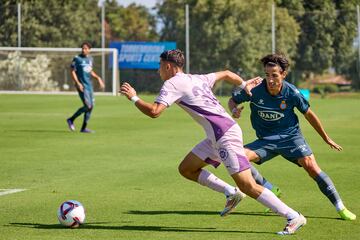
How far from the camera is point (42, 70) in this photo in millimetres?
46250

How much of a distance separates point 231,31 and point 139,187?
4495 cm

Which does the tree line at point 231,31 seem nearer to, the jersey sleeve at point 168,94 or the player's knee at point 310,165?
the player's knee at point 310,165

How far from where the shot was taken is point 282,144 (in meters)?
10.4

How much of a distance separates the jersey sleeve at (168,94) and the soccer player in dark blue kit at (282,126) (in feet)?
3.89

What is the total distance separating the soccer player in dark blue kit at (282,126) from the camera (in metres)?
10.2

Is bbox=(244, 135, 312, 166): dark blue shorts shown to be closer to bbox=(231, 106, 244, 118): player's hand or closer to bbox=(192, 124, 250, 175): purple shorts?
bbox=(231, 106, 244, 118): player's hand

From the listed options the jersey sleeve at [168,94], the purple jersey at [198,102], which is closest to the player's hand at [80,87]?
the purple jersey at [198,102]

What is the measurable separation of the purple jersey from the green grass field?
1093mm

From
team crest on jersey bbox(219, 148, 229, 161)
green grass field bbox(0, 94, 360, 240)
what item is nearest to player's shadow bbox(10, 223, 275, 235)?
green grass field bbox(0, 94, 360, 240)

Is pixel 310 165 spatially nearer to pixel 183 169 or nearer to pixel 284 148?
pixel 284 148

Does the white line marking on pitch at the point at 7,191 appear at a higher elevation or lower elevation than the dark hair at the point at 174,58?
lower

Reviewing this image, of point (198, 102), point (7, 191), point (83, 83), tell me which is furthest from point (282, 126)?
point (83, 83)

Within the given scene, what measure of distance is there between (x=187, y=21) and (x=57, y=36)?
1097 cm

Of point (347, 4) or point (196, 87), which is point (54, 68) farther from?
point (196, 87)
